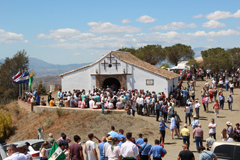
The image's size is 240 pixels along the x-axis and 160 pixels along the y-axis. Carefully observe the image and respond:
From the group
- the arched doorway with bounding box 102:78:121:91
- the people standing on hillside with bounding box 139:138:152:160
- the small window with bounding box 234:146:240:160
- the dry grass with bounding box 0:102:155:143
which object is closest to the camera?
the small window with bounding box 234:146:240:160

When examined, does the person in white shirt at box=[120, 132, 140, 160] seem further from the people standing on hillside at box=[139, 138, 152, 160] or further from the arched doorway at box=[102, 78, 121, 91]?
the arched doorway at box=[102, 78, 121, 91]

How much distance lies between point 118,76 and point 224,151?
64.5ft

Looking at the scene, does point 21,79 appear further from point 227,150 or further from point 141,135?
point 227,150

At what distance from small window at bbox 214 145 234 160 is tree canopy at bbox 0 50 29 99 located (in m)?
38.6

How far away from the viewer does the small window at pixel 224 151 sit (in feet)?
26.5

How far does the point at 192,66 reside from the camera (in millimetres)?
41938

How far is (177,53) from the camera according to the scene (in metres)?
59.3

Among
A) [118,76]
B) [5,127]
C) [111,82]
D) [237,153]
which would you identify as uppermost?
[118,76]

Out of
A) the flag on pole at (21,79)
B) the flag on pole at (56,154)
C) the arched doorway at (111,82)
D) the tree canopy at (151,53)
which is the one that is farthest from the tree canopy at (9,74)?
the flag on pole at (56,154)

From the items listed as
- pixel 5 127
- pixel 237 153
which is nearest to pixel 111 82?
pixel 5 127

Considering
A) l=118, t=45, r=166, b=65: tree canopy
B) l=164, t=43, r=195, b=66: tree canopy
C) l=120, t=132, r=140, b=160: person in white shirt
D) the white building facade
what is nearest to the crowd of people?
l=120, t=132, r=140, b=160: person in white shirt

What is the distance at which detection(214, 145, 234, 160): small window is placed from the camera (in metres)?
8.08

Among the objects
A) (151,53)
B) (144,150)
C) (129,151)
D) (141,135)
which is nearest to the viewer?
(129,151)

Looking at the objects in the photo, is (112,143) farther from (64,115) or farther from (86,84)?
(86,84)
